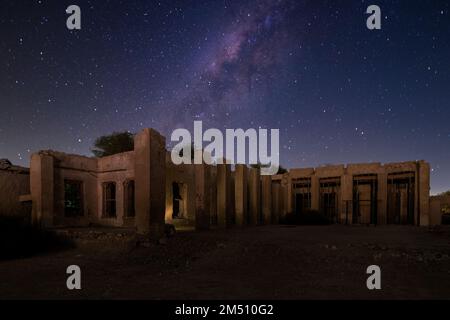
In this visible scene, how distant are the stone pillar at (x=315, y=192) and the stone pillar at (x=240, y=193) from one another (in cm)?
571

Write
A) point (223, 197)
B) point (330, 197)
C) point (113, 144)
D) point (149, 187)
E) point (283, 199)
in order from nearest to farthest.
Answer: point (149, 187) → point (223, 197) → point (330, 197) → point (283, 199) → point (113, 144)

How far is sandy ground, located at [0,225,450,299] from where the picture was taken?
15.3ft

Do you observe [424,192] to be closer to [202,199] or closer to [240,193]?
[240,193]

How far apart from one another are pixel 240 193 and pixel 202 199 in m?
3.20

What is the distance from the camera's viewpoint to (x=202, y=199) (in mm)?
12359

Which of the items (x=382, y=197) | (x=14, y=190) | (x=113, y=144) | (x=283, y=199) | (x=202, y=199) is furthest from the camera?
(x=113, y=144)

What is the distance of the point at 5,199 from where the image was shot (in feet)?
38.9

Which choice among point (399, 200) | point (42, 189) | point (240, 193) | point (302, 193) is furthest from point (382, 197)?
point (42, 189)

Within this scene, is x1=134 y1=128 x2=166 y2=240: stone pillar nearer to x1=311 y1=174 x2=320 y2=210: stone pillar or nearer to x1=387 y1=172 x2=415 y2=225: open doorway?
x1=311 y1=174 x2=320 y2=210: stone pillar

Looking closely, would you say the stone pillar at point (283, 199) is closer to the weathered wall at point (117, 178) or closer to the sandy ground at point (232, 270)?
the weathered wall at point (117, 178)

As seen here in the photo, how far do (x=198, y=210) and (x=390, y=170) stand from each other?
35.9ft

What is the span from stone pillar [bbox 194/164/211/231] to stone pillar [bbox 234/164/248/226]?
258 centimetres
